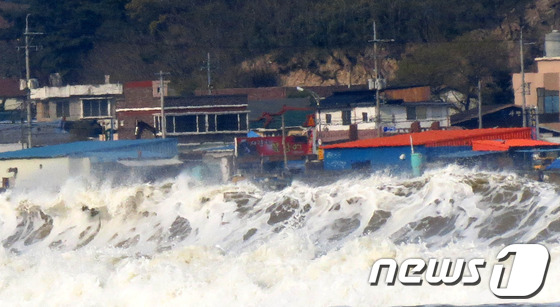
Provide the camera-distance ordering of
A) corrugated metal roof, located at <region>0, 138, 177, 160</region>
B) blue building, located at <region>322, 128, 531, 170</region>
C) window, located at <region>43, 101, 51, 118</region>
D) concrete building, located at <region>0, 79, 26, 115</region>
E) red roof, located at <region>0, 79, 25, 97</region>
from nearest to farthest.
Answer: blue building, located at <region>322, 128, 531, 170</region> → corrugated metal roof, located at <region>0, 138, 177, 160</region> → window, located at <region>43, 101, 51, 118</region> → concrete building, located at <region>0, 79, 26, 115</region> → red roof, located at <region>0, 79, 25, 97</region>

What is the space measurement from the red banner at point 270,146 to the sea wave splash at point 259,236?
8921 millimetres

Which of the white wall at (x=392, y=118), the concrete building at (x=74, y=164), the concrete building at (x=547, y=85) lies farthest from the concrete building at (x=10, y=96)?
the concrete building at (x=547, y=85)

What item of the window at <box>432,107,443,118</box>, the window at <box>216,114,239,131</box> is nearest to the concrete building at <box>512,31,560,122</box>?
the window at <box>432,107,443,118</box>

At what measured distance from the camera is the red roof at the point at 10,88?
5803 centimetres

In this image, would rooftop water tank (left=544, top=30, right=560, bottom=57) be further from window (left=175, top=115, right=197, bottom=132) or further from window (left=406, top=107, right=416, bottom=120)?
window (left=175, top=115, right=197, bottom=132)

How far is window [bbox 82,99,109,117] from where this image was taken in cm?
5278

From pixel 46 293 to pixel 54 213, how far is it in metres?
10.2

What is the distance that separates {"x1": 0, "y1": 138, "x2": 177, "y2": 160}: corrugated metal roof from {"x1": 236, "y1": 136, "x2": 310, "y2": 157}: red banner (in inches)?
112

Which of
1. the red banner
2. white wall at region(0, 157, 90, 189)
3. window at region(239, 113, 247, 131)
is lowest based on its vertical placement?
white wall at region(0, 157, 90, 189)

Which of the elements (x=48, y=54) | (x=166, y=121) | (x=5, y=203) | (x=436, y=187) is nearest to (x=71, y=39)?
(x=48, y=54)

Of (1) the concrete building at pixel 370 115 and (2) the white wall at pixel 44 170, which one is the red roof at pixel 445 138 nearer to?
(1) the concrete building at pixel 370 115

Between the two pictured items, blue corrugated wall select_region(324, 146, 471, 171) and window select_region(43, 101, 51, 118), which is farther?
window select_region(43, 101, 51, 118)

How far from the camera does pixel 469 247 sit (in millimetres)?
15836

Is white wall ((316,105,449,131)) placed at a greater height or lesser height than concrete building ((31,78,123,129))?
lesser
